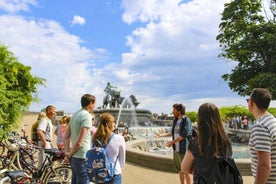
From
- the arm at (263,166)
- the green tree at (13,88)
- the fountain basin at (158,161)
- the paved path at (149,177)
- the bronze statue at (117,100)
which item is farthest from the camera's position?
the bronze statue at (117,100)

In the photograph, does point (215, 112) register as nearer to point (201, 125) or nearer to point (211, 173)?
point (201, 125)

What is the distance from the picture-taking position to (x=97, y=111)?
108 feet

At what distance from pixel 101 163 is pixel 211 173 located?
147 cm

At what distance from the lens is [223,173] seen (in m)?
3.09

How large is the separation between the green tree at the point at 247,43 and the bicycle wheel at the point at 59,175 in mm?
22962

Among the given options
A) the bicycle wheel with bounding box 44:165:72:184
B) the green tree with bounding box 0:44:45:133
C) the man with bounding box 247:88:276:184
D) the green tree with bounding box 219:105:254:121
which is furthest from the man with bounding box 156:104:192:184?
the green tree with bounding box 219:105:254:121

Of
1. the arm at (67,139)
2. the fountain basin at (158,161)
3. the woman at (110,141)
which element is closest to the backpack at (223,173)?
the woman at (110,141)

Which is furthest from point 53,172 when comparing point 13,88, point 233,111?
point 233,111

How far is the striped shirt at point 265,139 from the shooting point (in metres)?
3.04

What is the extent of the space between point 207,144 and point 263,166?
20.0 inches

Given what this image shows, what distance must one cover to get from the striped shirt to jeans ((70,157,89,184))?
8.62 ft

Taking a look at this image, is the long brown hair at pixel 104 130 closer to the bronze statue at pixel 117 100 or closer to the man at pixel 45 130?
the man at pixel 45 130

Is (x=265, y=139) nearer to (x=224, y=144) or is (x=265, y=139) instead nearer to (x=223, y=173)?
(x=224, y=144)

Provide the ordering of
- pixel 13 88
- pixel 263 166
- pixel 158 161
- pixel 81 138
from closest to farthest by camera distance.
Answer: pixel 263 166 → pixel 81 138 → pixel 158 161 → pixel 13 88
